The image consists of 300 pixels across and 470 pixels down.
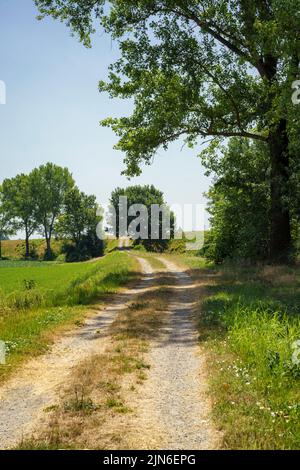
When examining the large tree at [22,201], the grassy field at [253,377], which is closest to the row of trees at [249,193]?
the grassy field at [253,377]

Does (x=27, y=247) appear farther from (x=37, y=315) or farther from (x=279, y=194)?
(x=37, y=315)

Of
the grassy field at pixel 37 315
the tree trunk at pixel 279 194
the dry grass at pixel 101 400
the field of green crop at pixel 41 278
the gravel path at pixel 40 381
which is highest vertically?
the tree trunk at pixel 279 194

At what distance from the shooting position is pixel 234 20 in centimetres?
2417

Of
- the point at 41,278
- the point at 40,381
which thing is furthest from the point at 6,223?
the point at 40,381

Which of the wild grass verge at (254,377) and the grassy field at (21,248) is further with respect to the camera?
the grassy field at (21,248)

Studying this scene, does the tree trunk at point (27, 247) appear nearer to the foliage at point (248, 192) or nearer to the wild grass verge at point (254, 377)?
the foliage at point (248, 192)

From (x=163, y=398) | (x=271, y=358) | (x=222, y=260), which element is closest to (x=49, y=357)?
(x=163, y=398)

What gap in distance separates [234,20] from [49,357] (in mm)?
21112

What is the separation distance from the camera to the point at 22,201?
102m

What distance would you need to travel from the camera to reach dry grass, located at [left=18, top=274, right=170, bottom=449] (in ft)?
19.4

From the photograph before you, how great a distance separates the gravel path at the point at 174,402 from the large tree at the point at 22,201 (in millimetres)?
94797

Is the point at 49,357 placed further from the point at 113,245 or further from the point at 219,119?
the point at 113,245

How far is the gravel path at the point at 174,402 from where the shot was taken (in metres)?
5.93

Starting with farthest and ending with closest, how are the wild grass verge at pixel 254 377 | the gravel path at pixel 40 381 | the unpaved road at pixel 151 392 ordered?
1. the gravel path at pixel 40 381
2. the unpaved road at pixel 151 392
3. the wild grass verge at pixel 254 377
